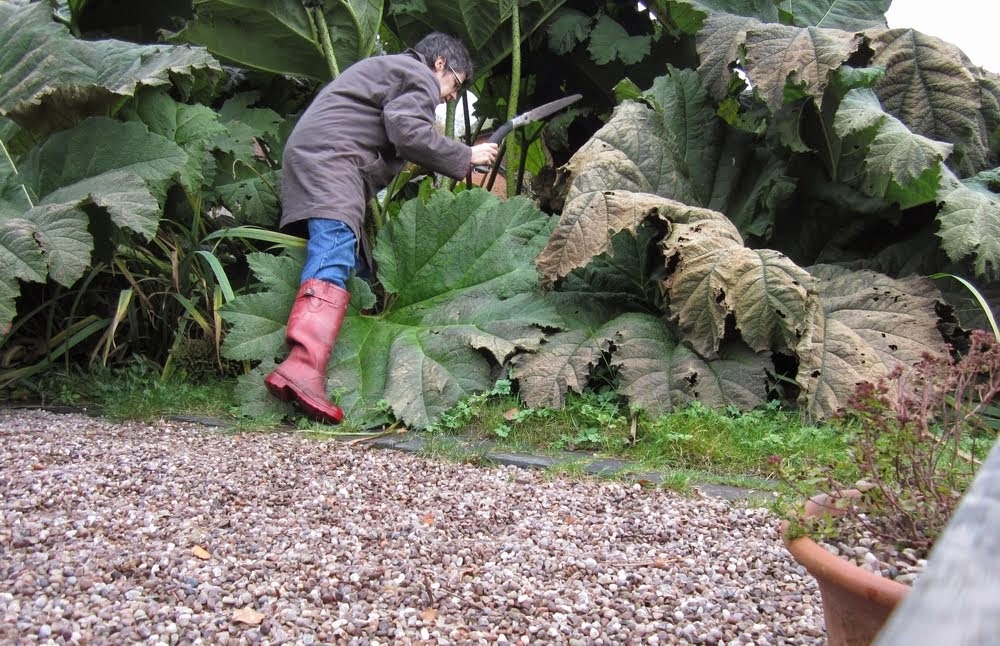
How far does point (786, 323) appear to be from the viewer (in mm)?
2842

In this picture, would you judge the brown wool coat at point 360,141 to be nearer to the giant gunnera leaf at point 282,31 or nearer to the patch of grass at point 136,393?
the giant gunnera leaf at point 282,31

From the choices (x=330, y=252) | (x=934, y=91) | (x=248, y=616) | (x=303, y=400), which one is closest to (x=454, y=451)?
(x=303, y=400)

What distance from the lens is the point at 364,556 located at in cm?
185

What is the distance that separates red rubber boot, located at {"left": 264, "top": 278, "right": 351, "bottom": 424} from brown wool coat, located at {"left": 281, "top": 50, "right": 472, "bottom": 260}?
327mm

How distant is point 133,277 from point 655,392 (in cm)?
217

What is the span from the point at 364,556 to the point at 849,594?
1000 mm

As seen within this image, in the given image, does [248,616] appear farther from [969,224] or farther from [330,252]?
[969,224]

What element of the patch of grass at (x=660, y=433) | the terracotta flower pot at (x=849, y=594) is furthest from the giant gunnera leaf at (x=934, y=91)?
the terracotta flower pot at (x=849, y=594)

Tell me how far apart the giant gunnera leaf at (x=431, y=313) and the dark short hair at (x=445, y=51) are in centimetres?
63

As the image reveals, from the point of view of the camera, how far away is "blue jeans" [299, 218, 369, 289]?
3211 millimetres

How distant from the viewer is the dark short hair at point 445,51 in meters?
3.74

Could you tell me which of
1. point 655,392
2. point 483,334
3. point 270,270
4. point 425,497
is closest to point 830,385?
point 655,392

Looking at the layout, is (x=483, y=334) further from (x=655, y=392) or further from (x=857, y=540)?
(x=857, y=540)

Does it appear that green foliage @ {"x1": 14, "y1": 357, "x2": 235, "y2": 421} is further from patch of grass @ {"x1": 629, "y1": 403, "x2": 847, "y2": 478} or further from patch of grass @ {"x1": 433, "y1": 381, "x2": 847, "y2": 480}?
patch of grass @ {"x1": 629, "y1": 403, "x2": 847, "y2": 478}
